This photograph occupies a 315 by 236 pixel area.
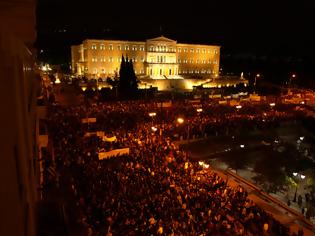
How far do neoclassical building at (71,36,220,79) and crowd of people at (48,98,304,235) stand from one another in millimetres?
43140

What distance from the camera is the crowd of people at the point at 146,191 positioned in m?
9.70

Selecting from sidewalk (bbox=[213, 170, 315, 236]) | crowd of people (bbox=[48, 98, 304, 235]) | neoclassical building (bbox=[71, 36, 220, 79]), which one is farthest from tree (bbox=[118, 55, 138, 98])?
sidewalk (bbox=[213, 170, 315, 236])

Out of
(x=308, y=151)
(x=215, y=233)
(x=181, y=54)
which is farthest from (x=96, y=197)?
(x=181, y=54)

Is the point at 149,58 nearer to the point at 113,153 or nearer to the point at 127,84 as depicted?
the point at 127,84

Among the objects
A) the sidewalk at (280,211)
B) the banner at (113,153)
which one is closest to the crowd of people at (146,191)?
the banner at (113,153)

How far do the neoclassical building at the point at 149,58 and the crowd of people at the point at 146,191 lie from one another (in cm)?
4314

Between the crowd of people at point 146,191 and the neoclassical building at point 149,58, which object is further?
the neoclassical building at point 149,58

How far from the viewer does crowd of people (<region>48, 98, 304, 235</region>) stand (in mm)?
9695

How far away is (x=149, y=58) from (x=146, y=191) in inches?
2259

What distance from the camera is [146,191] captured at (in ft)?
37.8

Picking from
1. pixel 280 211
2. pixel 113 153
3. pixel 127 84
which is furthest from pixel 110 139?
pixel 127 84

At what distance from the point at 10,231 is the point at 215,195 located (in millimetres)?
11142

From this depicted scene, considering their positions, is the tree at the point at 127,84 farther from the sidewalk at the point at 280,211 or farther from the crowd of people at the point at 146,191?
the sidewalk at the point at 280,211

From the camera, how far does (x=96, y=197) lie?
34.9ft
